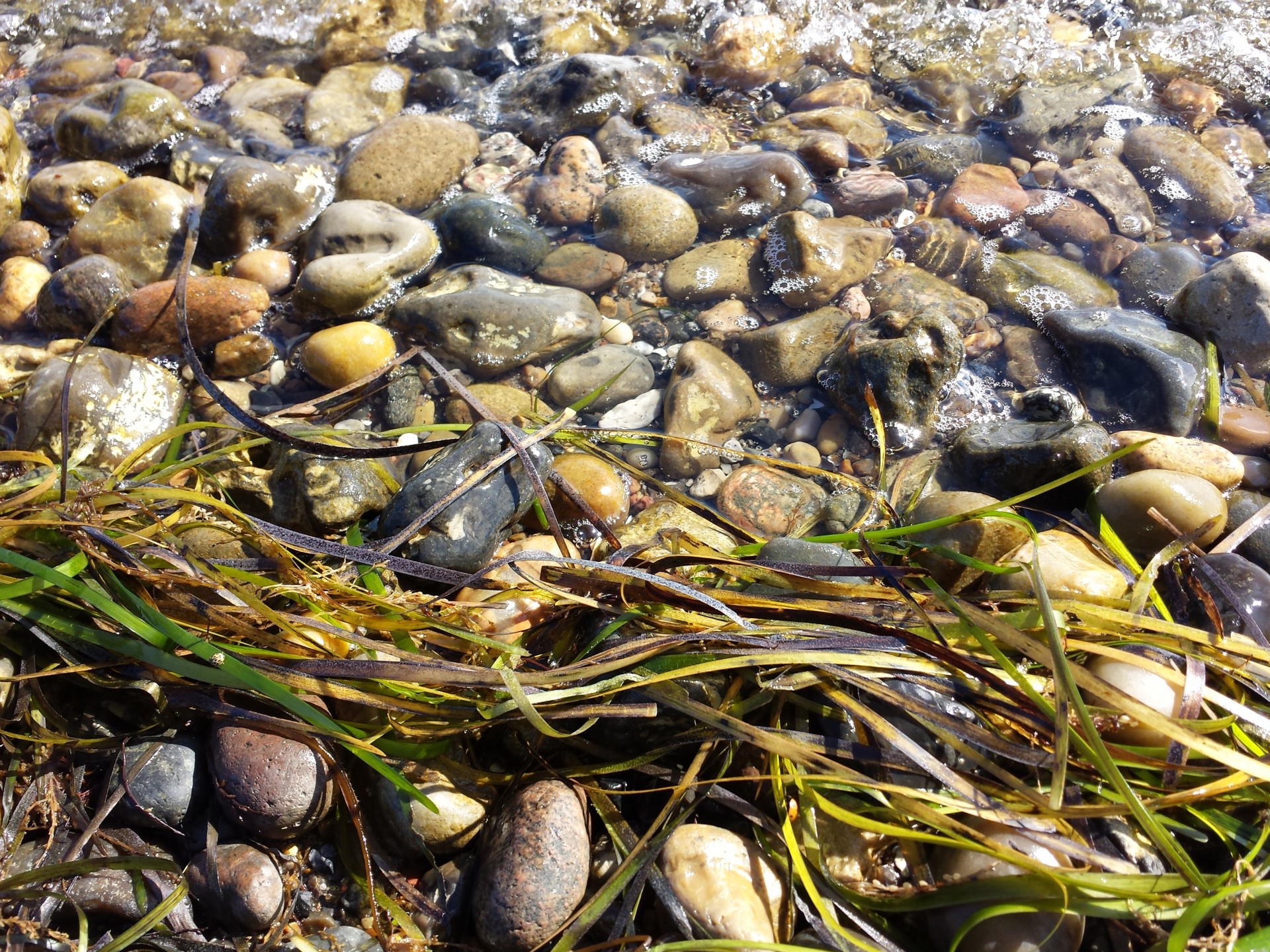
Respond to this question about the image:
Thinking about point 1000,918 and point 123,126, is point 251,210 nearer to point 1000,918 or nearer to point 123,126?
point 123,126

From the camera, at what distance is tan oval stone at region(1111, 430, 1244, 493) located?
2895mm

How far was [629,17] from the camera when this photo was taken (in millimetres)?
5906

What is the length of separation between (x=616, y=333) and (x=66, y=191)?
3235 millimetres

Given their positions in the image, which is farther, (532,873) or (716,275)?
(716,275)

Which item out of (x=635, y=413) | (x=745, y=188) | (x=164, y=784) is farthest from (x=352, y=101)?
(x=164, y=784)

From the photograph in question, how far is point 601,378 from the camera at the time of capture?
341cm

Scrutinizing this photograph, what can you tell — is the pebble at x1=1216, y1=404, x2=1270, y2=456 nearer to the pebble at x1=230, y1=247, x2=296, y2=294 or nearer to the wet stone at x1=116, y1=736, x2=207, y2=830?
the wet stone at x1=116, y1=736, x2=207, y2=830

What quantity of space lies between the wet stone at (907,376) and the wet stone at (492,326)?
1.25 meters

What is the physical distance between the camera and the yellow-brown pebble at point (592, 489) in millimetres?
2885

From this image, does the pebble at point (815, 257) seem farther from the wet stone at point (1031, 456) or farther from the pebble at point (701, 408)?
the wet stone at point (1031, 456)

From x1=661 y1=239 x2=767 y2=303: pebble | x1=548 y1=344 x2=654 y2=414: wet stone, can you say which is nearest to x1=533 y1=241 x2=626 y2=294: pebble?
x1=661 y1=239 x2=767 y2=303: pebble

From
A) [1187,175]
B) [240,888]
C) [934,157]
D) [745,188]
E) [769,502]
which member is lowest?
[240,888]

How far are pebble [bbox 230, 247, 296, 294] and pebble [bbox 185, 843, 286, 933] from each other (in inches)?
109

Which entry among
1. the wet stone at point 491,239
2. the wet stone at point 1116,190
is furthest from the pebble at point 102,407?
the wet stone at point 1116,190
